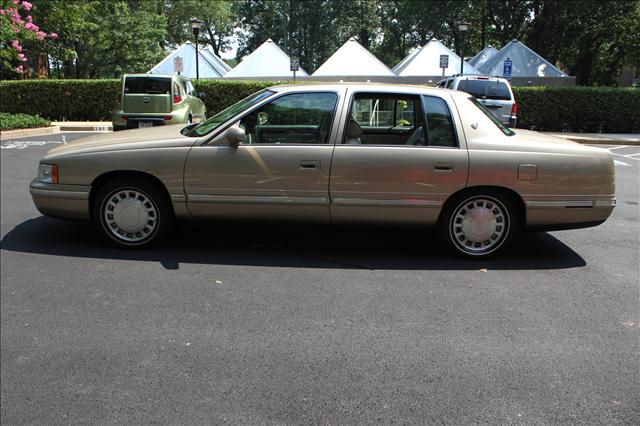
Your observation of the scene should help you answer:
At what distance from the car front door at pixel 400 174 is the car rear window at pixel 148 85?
32.6 ft

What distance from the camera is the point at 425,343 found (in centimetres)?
358

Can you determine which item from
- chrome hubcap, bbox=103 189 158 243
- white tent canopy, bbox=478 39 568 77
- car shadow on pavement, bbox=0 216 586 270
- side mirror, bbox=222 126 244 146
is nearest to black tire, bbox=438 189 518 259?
car shadow on pavement, bbox=0 216 586 270

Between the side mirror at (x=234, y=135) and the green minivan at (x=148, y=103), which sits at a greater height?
the green minivan at (x=148, y=103)

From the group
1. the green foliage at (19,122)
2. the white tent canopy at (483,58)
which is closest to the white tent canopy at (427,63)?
the white tent canopy at (483,58)

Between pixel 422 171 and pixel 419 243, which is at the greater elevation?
pixel 422 171

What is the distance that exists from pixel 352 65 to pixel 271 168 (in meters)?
22.6

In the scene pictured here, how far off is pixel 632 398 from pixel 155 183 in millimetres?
4094

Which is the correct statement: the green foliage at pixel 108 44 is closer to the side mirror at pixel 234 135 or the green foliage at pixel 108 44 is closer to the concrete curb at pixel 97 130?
the concrete curb at pixel 97 130

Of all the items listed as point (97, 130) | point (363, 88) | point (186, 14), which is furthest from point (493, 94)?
point (186, 14)

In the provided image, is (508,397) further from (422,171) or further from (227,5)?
(227,5)

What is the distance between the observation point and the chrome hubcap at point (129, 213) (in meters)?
5.24

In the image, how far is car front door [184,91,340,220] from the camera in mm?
5066

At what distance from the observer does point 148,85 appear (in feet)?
45.9

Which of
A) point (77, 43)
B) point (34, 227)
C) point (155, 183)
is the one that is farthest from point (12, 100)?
point (155, 183)
